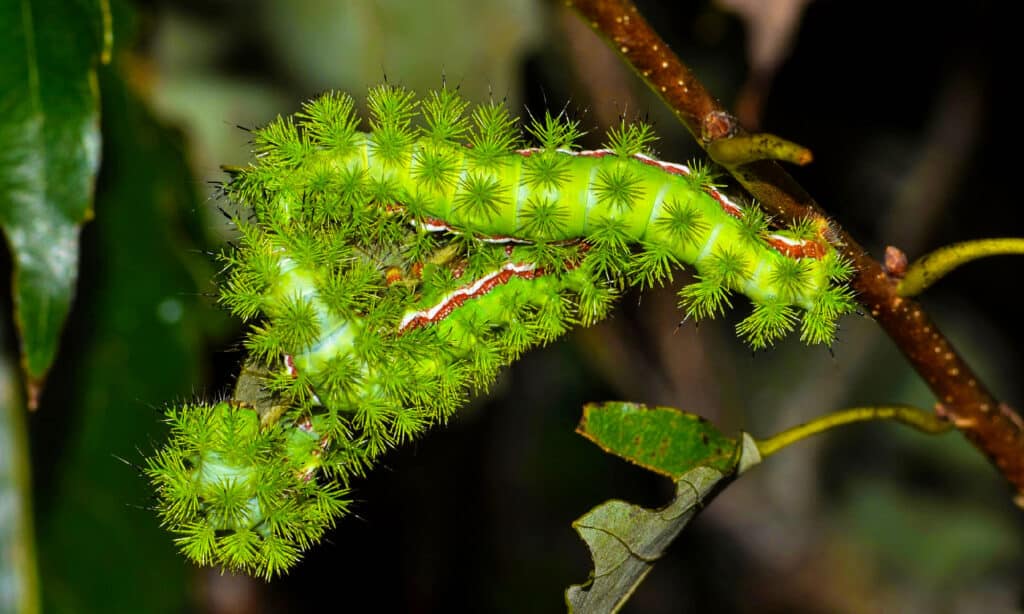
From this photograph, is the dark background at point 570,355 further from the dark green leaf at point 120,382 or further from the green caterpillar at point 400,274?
the green caterpillar at point 400,274

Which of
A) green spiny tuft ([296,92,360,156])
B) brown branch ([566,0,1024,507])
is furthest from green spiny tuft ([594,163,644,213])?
green spiny tuft ([296,92,360,156])

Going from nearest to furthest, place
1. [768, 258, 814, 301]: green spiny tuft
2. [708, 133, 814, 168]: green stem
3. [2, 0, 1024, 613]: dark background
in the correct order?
1. [708, 133, 814, 168]: green stem
2. [768, 258, 814, 301]: green spiny tuft
3. [2, 0, 1024, 613]: dark background

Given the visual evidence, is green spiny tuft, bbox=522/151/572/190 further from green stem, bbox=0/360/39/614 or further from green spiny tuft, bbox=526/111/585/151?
green stem, bbox=0/360/39/614

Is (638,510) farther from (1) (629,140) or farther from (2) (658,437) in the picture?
(1) (629,140)

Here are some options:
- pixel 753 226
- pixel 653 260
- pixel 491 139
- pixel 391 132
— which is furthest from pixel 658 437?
pixel 391 132

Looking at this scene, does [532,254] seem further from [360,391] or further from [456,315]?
[360,391]

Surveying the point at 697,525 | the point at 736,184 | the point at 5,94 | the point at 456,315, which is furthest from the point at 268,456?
the point at 697,525
